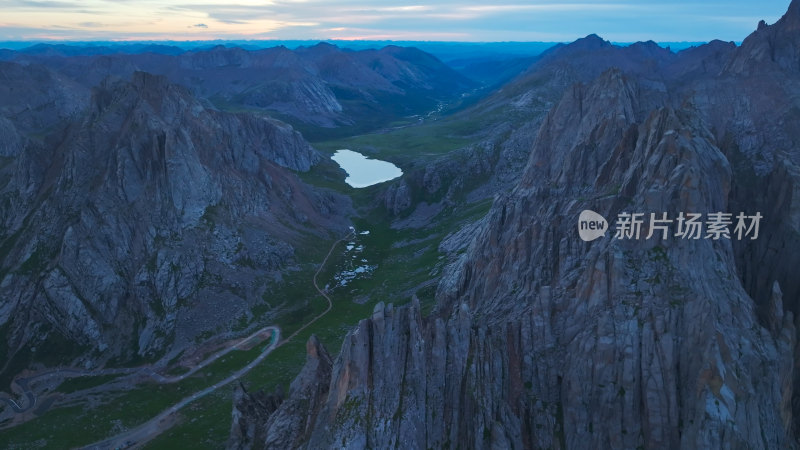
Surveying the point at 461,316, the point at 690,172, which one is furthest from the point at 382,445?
the point at 690,172

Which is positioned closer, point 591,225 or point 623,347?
point 623,347

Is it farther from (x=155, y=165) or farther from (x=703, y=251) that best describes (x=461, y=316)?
(x=155, y=165)

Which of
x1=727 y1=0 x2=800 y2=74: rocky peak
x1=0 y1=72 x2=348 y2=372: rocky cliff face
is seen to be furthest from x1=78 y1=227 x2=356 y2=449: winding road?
x1=727 y1=0 x2=800 y2=74: rocky peak

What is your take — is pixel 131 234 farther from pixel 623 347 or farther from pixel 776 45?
pixel 776 45

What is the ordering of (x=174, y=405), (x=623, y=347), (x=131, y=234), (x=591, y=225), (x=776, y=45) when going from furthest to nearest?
A: (x=776, y=45) → (x=131, y=234) → (x=174, y=405) → (x=591, y=225) → (x=623, y=347)

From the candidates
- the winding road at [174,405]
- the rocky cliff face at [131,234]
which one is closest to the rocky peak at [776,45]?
the winding road at [174,405]

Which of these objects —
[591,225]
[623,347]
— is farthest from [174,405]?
[623,347]

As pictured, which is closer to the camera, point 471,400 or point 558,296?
point 471,400
